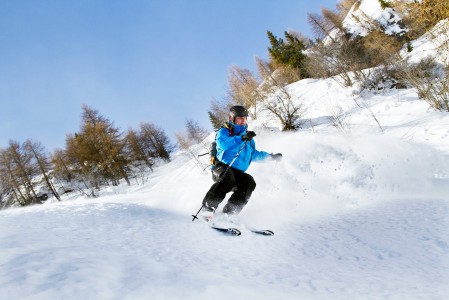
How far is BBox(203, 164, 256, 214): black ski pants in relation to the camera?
17.1 ft

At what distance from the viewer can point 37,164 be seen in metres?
36.2

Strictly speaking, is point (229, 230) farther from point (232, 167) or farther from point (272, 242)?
Answer: point (232, 167)

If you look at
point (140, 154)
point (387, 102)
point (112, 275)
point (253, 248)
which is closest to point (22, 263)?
point (112, 275)

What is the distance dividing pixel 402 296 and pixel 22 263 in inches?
128

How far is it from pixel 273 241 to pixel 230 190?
161 cm

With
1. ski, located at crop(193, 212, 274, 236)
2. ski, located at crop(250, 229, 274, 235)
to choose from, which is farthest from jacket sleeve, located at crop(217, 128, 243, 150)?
ski, located at crop(250, 229, 274, 235)

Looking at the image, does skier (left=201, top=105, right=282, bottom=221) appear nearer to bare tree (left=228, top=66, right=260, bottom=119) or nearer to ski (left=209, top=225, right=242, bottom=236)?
ski (left=209, top=225, right=242, bottom=236)

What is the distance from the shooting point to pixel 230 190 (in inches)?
215

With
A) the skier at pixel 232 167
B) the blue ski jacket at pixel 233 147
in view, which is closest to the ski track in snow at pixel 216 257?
the skier at pixel 232 167

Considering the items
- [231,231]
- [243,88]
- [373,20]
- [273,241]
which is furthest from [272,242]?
[373,20]

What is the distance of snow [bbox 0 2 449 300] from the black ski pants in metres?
0.29

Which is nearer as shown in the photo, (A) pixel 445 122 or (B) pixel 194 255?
(B) pixel 194 255

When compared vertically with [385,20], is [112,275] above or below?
below

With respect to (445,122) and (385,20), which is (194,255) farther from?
(385,20)
